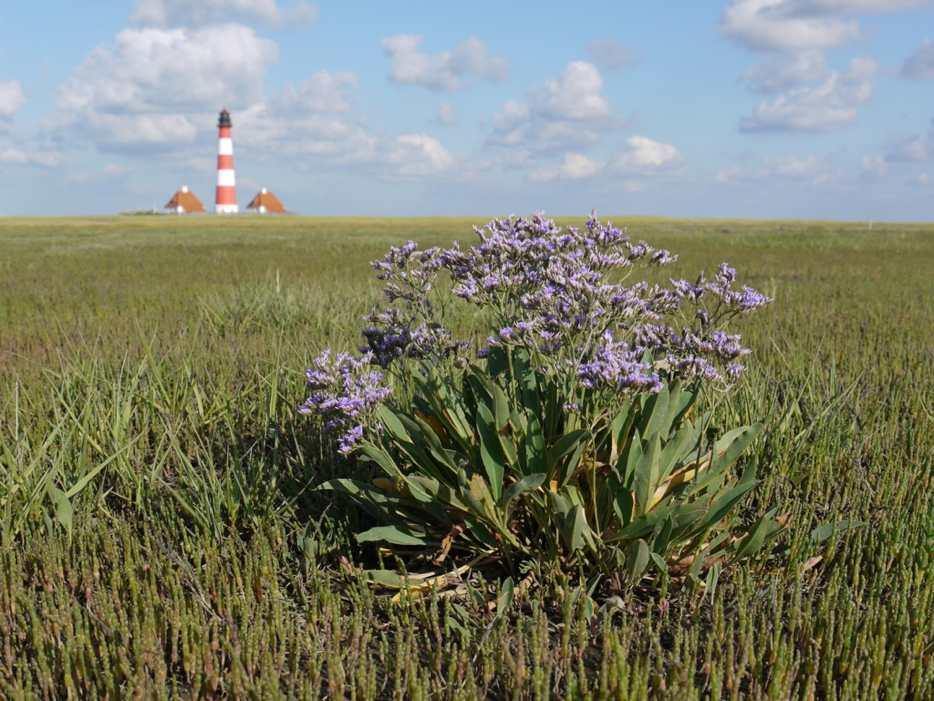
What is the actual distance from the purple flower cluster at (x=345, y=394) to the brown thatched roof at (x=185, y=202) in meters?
110

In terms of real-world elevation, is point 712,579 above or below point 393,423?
below

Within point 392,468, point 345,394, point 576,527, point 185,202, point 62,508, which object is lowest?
point 62,508

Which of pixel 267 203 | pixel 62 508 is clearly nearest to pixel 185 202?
pixel 267 203

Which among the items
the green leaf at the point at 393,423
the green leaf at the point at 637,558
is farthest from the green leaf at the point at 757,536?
the green leaf at the point at 393,423

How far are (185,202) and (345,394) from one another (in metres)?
110

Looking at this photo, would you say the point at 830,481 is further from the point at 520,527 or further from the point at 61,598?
the point at 61,598

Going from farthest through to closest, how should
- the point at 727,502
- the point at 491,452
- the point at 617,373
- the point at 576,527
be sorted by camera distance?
1. the point at 491,452
2. the point at 727,502
3. the point at 576,527
4. the point at 617,373

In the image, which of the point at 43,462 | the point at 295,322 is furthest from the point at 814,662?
the point at 295,322

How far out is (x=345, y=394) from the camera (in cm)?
325

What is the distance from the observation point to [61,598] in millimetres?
2750

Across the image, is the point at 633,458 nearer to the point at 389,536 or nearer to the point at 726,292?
the point at 726,292

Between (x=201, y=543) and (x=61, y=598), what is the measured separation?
603 millimetres

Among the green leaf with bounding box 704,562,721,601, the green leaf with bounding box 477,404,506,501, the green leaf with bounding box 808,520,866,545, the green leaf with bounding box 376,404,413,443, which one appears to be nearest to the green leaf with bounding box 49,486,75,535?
the green leaf with bounding box 376,404,413,443

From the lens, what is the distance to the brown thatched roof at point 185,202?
105 m
